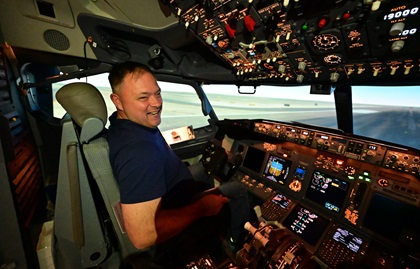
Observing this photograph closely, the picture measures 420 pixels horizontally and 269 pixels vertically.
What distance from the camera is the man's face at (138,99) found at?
3.96ft

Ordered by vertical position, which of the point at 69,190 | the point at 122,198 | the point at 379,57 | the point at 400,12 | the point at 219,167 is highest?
the point at 400,12

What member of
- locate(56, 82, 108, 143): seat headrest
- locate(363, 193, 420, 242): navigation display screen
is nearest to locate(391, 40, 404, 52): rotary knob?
locate(363, 193, 420, 242): navigation display screen

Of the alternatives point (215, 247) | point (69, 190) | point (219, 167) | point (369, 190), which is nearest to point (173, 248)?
point (215, 247)

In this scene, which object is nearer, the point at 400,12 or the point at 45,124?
the point at 400,12

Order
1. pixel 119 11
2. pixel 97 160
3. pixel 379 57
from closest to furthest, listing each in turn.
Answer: pixel 97 160 → pixel 379 57 → pixel 119 11

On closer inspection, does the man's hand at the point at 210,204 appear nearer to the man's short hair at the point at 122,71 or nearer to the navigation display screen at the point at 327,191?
the man's short hair at the point at 122,71

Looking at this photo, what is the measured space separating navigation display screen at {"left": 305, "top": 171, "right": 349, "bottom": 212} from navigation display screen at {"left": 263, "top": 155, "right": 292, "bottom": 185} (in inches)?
12.3

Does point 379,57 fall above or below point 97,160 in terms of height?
above

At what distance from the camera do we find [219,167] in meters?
2.78

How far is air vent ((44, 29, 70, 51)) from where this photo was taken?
7.07 ft

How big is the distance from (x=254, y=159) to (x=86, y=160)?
211 centimetres

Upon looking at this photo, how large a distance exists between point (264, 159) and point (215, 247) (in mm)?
1308

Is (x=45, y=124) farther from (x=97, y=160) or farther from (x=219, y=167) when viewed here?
(x=219, y=167)

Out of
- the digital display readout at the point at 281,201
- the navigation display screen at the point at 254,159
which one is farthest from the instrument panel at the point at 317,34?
the digital display readout at the point at 281,201
